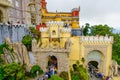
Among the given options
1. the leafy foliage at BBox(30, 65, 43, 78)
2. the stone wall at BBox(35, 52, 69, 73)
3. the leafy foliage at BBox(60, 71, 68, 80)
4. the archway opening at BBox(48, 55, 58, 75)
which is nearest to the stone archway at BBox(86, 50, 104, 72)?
the archway opening at BBox(48, 55, 58, 75)

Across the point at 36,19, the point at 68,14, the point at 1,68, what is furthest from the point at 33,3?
the point at 1,68

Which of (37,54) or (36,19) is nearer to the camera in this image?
(37,54)

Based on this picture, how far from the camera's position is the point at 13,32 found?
34281 mm

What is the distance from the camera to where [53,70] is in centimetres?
3119

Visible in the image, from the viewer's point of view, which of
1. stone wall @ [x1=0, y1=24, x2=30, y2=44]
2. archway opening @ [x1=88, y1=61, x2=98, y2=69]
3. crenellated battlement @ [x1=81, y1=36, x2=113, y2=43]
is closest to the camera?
stone wall @ [x1=0, y1=24, x2=30, y2=44]

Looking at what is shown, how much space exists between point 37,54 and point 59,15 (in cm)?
2314

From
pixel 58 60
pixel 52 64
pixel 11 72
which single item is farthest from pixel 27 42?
pixel 11 72

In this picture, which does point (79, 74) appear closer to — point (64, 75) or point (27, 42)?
point (64, 75)

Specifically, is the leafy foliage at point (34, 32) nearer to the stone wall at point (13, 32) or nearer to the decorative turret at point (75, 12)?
the stone wall at point (13, 32)

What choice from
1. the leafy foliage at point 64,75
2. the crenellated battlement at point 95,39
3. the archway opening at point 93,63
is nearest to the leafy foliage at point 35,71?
the leafy foliage at point 64,75

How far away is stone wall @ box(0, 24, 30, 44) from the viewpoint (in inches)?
1244

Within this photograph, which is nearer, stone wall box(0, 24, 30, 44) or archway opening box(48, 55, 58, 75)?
archway opening box(48, 55, 58, 75)

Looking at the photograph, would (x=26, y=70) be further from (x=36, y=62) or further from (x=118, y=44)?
(x=118, y=44)

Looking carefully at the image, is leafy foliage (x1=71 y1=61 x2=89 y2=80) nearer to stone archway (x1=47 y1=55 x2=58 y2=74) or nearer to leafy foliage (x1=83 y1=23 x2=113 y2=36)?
stone archway (x1=47 y1=55 x2=58 y2=74)
